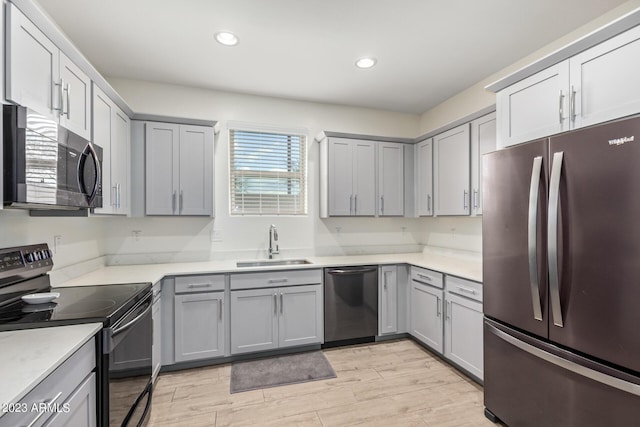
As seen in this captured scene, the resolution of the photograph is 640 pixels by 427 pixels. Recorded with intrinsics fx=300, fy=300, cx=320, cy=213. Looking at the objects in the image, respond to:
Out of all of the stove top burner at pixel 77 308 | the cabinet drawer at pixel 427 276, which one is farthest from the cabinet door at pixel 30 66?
the cabinet drawer at pixel 427 276

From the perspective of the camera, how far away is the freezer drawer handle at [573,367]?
1.32 meters

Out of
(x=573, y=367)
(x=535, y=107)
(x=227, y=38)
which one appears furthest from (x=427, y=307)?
(x=227, y=38)

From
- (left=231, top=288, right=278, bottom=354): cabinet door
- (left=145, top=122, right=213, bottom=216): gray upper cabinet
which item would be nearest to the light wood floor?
(left=231, top=288, right=278, bottom=354): cabinet door

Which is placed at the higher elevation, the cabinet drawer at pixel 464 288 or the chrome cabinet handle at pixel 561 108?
the chrome cabinet handle at pixel 561 108

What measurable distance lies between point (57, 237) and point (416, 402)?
2.94 meters

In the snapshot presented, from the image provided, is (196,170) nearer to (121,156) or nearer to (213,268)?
(121,156)

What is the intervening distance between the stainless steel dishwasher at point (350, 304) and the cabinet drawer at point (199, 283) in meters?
1.04

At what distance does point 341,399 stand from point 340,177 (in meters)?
2.20

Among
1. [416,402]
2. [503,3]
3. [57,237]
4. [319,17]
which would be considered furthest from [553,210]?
[57,237]

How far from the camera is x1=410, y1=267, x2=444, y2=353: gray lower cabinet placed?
2.85 metres

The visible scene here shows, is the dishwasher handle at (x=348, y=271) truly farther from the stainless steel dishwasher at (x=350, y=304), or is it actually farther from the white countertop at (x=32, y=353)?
the white countertop at (x=32, y=353)

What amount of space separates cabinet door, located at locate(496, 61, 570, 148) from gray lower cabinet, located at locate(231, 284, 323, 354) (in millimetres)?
2144

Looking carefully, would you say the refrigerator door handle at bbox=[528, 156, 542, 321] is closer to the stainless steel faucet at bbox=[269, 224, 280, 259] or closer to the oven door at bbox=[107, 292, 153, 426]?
the oven door at bbox=[107, 292, 153, 426]

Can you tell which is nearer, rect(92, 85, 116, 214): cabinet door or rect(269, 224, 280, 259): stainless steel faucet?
rect(92, 85, 116, 214): cabinet door
